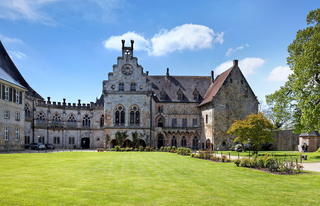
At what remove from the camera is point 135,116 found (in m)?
50.7

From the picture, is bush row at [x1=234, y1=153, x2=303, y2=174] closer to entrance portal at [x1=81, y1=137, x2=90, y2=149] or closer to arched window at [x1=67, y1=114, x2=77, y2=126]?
entrance portal at [x1=81, y1=137, x2=90, y2=149]

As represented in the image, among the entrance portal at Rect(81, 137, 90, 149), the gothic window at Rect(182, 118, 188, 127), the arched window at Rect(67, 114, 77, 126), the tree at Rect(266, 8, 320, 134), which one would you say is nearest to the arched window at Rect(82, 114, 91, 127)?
the arched window at Rect(67, 114, 77, 126)

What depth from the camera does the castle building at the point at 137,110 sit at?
47188mm

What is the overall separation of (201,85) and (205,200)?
167 ft

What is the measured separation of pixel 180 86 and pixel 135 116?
564 inches

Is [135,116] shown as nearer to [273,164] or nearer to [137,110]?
[137,110]

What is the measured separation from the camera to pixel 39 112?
178 ft

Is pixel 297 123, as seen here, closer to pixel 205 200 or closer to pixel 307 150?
pixel 307 150

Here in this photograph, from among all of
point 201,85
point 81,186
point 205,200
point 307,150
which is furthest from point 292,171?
point 201,85

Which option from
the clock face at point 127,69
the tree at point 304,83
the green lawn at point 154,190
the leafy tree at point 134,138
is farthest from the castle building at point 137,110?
the green lawn at point 154,190

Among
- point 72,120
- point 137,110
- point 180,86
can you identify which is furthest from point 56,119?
point 180,86

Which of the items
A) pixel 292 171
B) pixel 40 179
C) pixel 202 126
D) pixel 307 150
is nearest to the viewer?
pixel 40 179

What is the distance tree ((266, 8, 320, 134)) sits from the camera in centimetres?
2734

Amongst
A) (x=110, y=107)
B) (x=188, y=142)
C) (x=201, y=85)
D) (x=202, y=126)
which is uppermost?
(x=201, y=85)
